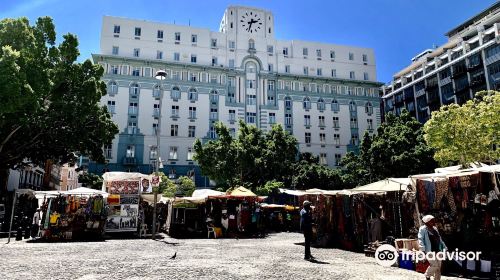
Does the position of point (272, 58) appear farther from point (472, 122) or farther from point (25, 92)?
point (25, 92)

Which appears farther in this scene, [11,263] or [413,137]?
[413,137]

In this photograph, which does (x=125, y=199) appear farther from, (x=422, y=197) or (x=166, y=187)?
(x=166, y=187)

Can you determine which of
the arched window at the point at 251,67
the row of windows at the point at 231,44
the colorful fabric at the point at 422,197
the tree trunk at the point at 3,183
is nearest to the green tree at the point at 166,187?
the tree trunk at the point at 3,183

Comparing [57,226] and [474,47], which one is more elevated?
[474,47]

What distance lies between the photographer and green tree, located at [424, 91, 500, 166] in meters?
20.0

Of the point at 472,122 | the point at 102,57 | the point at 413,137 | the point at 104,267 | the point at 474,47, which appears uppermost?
the point at 474,47

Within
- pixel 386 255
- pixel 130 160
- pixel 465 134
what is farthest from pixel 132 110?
pixel 386 255

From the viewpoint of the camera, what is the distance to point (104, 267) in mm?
9977

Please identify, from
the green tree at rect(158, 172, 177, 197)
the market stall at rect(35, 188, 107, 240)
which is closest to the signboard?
the market stall at rect(35, 188, 107, 240)

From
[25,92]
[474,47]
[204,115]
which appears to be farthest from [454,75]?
[25,92]

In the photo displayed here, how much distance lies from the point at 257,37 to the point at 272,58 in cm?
401

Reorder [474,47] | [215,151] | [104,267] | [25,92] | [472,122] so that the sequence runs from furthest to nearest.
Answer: [474,47], [215,151], [472,122], [25,92], [104,267]

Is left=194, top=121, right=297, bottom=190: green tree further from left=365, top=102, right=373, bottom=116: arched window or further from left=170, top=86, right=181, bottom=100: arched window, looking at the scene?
left=365, top=102, right=373, bottom=116: arched window

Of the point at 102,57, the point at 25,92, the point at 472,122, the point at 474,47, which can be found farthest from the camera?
the point at 474,47
